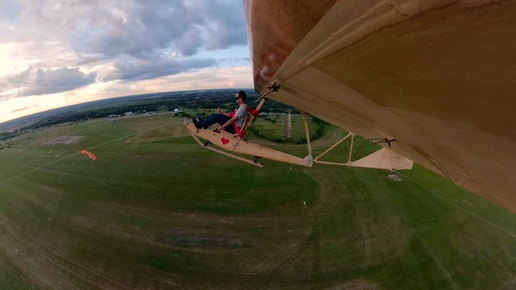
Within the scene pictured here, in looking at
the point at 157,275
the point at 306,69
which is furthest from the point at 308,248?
the point at 306,69

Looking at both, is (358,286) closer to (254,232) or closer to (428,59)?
(254,232)

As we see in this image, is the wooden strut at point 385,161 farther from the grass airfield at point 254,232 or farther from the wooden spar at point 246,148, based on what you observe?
the grass airfield at point 254,232

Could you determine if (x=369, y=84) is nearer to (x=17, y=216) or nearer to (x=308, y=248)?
(x=308, y=248)

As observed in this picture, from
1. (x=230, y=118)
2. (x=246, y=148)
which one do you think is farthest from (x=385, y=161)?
(x=230, y=118)

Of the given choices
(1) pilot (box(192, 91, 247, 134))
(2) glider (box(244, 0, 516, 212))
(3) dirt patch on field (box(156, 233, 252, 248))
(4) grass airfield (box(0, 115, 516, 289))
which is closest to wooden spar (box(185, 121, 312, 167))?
(1) pilot (box(192, 91, 247, 134))

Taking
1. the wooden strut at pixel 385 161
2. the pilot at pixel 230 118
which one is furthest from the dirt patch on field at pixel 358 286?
the pilot at pixel 230 118
